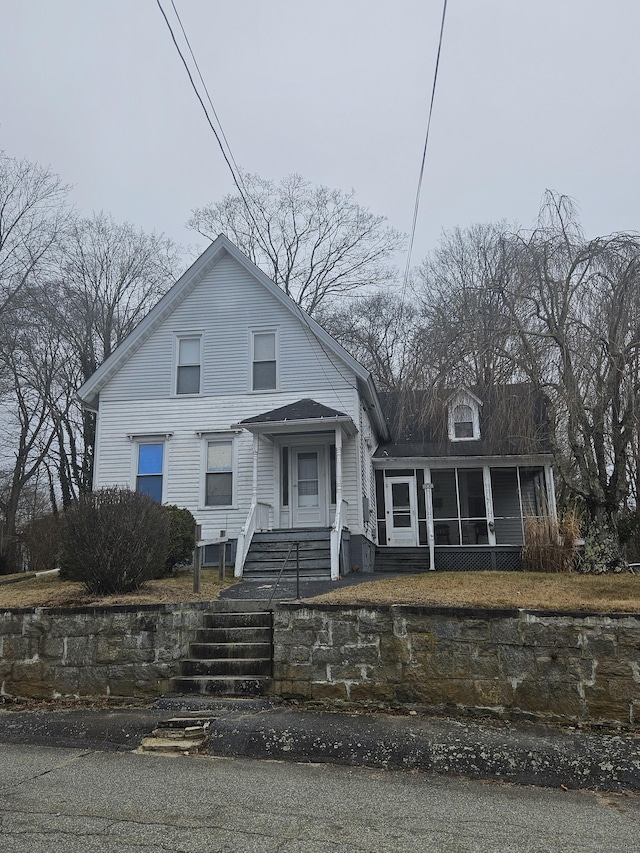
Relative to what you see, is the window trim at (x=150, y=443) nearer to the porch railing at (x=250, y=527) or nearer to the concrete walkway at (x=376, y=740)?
the porch railing at (x=250, y=527)

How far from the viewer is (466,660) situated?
6535 mm

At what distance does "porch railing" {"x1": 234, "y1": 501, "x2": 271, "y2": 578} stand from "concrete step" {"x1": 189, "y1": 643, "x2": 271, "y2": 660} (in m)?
5.71

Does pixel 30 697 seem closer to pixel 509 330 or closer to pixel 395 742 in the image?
pixel 395 742

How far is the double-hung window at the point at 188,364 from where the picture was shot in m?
17.1

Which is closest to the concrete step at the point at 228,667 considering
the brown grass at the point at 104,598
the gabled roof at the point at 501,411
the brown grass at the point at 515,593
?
the brown grass at the point at 104,598

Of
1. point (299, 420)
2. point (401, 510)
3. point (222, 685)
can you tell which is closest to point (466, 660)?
point (222, 685)

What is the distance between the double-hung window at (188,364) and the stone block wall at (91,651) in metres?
9.98

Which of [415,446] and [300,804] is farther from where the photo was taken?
[415,446]

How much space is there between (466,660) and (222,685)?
2568 mm

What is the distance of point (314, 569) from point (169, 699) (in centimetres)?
672

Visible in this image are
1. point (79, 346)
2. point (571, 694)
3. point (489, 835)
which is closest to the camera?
point (489, 835)

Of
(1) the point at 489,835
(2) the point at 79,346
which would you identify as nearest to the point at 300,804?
(1) the point at 489,835

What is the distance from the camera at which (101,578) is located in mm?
8836

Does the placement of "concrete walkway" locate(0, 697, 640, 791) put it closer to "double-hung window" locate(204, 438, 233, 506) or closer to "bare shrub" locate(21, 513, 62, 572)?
"double-hung window" locate(204, 438, 233, 506)
